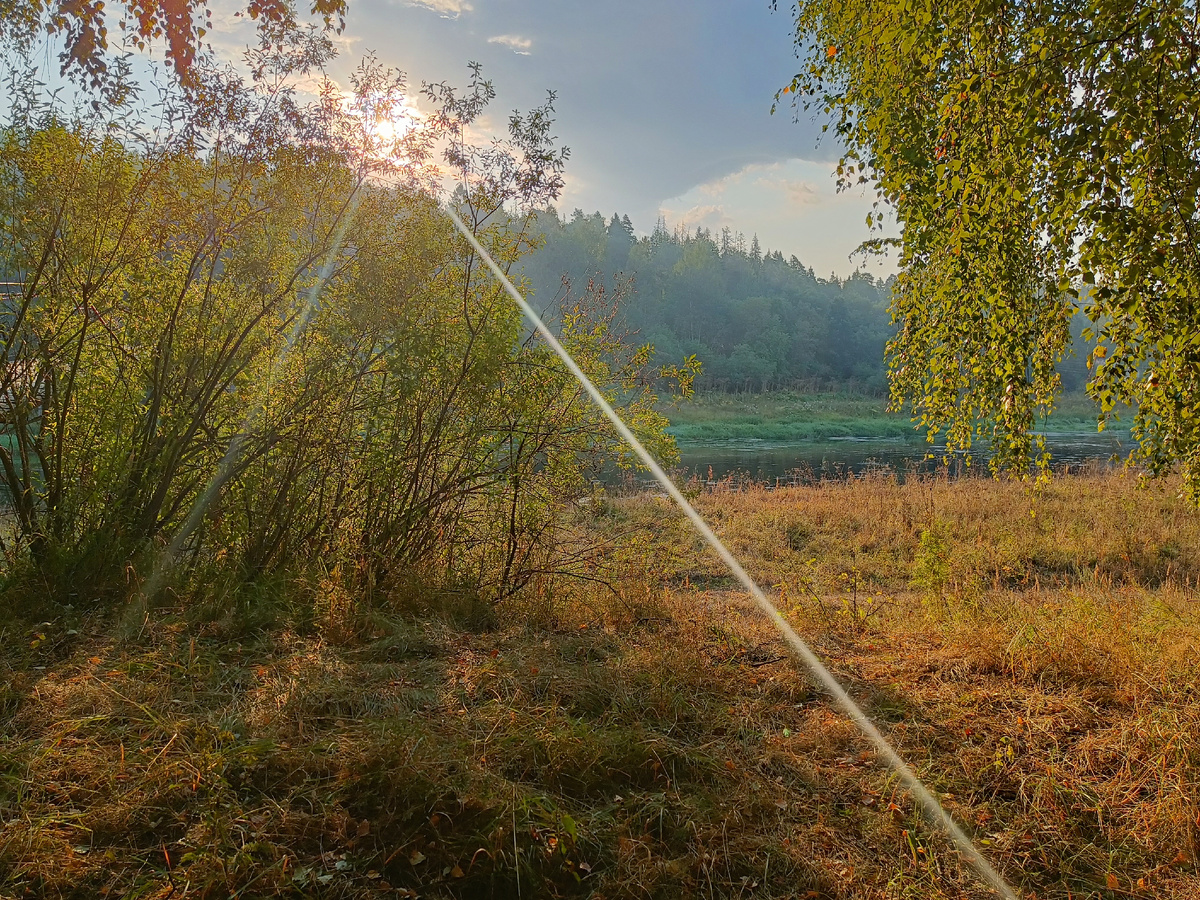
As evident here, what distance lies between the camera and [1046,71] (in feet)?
8.54

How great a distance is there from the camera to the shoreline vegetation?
39.2 meters

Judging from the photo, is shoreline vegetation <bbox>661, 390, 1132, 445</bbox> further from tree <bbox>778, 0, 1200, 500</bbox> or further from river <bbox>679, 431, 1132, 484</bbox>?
tree <bbox>778, 0, 1200, 500</bbox>

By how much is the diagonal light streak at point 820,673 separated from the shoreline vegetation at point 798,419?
28.9 m

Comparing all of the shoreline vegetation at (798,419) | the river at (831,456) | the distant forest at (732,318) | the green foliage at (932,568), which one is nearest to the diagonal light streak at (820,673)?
the green foliage at (932,568)

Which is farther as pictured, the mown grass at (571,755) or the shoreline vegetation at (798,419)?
the shoreline vegetation at (798,419)

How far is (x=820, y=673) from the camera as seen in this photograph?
3.96m

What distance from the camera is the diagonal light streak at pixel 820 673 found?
2406 millimetres

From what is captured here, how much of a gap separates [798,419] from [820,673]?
44.7 m

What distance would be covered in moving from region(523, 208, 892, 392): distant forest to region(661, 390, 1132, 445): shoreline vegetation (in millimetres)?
6448

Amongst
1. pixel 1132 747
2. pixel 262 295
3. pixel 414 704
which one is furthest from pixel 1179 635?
pixel 262 295

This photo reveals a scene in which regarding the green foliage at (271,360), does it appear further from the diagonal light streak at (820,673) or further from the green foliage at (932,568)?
the green foliage at (932,568)

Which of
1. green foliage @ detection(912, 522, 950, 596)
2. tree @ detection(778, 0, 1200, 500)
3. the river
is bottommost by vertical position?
the river

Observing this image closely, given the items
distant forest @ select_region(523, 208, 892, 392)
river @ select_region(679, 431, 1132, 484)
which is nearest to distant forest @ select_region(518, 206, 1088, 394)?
distant forest @ select_region(523, 208, 892, 392)

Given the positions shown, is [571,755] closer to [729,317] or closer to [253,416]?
[253,416]
